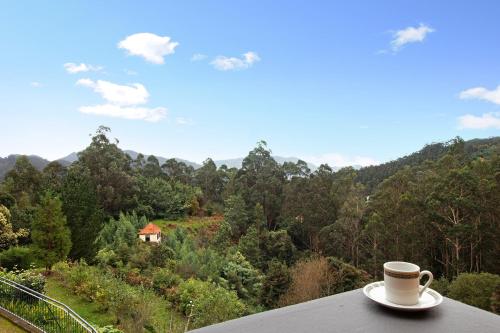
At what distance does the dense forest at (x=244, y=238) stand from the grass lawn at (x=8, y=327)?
4.36 feet

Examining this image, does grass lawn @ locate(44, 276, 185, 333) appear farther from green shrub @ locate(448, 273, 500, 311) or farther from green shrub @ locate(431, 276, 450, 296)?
green shrub @ locate(431, 276, 450, 296)

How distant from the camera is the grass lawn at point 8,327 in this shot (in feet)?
22.7

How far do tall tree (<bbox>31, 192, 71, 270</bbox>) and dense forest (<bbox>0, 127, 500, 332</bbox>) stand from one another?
31mm

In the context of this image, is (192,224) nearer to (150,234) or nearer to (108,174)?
(150,234)

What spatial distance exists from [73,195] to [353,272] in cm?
1069

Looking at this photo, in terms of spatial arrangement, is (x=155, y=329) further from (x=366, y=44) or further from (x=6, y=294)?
(x=366, y=44)

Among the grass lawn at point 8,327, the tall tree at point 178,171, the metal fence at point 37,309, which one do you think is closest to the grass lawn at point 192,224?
the tall tree at point 178,171

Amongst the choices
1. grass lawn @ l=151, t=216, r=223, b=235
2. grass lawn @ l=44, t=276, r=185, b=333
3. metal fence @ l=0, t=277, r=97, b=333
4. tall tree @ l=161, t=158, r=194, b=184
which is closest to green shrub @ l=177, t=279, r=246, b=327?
grass lawn @ l=44, t=276, r=185, b=333

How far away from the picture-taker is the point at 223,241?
72.6 feet

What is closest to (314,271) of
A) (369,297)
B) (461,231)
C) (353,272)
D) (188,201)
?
(353,272)

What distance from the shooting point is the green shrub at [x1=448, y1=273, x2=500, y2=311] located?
9.74 metres

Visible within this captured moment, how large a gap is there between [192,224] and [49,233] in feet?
50.6

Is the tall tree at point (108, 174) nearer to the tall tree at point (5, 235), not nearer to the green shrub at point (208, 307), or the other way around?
the tall tree at point (5, 235)

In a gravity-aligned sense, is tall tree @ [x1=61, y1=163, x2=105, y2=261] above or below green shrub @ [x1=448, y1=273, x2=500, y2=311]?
above
